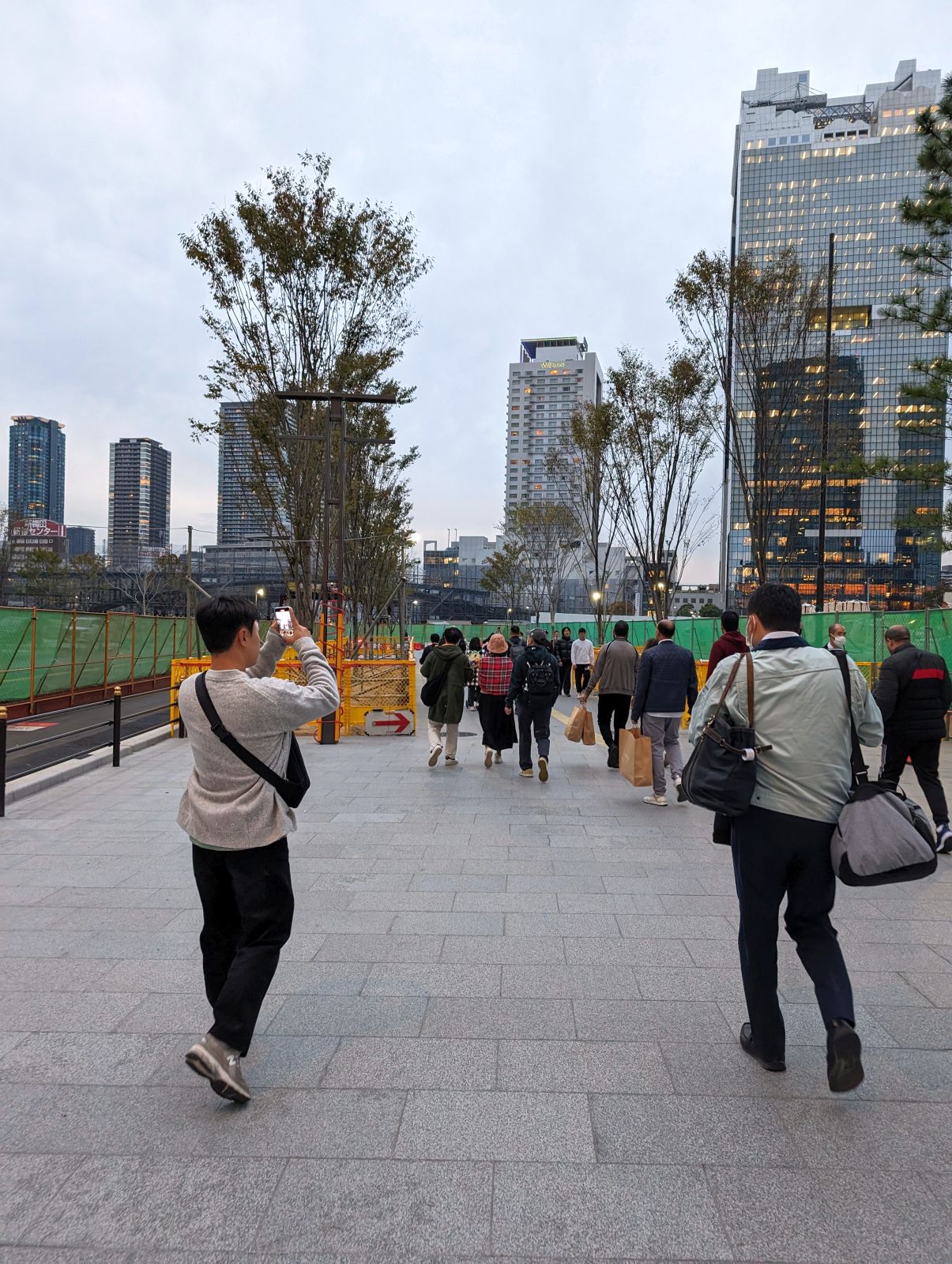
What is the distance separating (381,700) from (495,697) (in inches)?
162

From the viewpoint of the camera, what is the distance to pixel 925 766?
21.7 ft

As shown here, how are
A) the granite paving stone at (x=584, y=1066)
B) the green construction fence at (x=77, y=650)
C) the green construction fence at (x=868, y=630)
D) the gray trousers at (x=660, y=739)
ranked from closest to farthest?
the granite paving stone at (x=584, y=1066)
the gray trousers at (x=660, y=739)
the green construction fence at (x=868, y=630)
the green construction fence at (x=77, y=650)

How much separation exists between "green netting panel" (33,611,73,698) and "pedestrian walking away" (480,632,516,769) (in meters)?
11.8

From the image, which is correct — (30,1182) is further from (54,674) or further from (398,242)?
(54,674)

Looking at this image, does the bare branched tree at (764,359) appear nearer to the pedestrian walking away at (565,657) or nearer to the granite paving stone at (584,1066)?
the pedestrian walking away at (565,657)

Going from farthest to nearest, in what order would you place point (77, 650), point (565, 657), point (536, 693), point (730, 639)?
1. point (565, 657)
2. point (77, 650)
3. point (536, 693)
4. point (730, 639)

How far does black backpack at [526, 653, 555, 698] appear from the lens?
941 cm

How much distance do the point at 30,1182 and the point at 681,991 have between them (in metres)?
2.63

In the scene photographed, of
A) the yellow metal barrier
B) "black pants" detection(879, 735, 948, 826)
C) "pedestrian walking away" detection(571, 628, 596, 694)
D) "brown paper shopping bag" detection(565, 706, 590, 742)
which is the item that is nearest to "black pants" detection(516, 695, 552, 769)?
"brown paper shopping bag" detection(565, 706, 590, 742)

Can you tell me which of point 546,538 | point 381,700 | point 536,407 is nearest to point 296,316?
point 381,700

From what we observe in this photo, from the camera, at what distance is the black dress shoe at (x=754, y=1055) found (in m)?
3.10

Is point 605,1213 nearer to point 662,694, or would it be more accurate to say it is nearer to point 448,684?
point 662,694

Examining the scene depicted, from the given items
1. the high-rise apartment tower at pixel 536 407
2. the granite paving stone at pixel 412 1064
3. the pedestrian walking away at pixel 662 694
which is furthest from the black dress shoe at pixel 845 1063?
the high-rise apartment tower at pixel 536 407

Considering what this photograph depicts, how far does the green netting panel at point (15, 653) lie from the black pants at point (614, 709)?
40.4 feet
